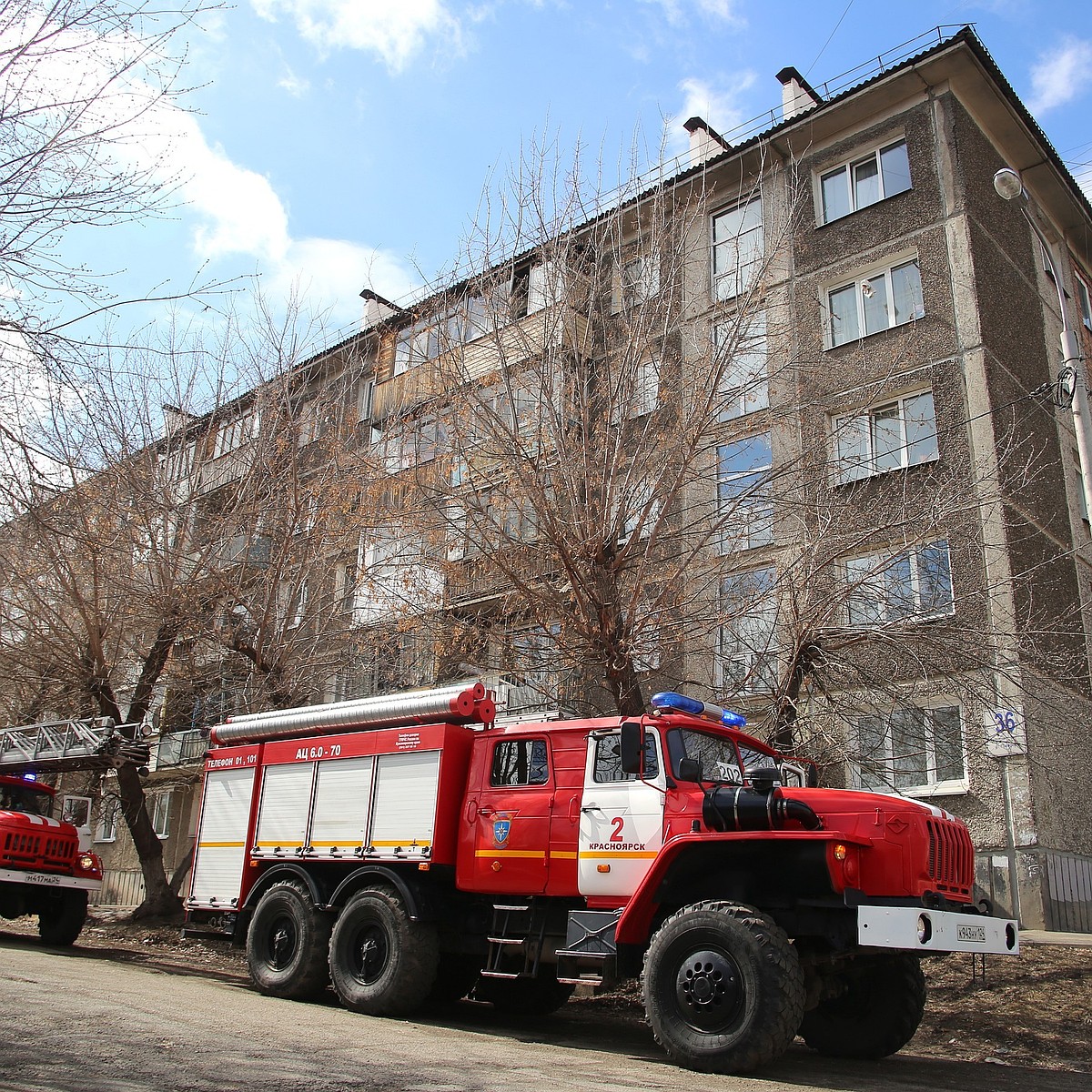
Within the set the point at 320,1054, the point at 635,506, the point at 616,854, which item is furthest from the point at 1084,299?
the point at 320,1054

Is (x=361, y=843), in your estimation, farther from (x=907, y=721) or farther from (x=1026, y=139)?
(x=1026, y=139)

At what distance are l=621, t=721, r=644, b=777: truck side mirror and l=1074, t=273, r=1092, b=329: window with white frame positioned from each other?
59.0ft

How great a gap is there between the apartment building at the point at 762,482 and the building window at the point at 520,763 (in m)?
0.95

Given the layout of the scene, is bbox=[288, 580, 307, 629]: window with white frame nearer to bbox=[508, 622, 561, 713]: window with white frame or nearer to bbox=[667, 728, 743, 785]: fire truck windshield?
bbox=[508, 622, 561, 713]: window with white frame

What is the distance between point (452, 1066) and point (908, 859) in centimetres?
348

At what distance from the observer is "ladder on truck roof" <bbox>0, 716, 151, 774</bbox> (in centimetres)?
1490

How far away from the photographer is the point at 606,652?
436 inches

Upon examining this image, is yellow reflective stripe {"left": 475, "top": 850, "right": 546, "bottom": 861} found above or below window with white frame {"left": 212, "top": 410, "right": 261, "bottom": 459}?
below

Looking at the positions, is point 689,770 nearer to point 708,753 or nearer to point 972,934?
point 708,753

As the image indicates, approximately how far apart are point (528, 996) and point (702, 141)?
18.2 m

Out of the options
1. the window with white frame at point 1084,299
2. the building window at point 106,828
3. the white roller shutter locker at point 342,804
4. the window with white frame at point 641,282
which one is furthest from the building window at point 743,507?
the building window at point 106,828

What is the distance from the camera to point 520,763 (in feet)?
30.4

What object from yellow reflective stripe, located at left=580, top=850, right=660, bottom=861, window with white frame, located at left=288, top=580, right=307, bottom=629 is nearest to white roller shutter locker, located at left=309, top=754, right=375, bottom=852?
yellow reflective stripe, located at left=580, top=850, right=660, bottom=861

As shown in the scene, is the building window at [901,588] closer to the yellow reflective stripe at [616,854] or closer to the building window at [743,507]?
the building window at [743,507]
